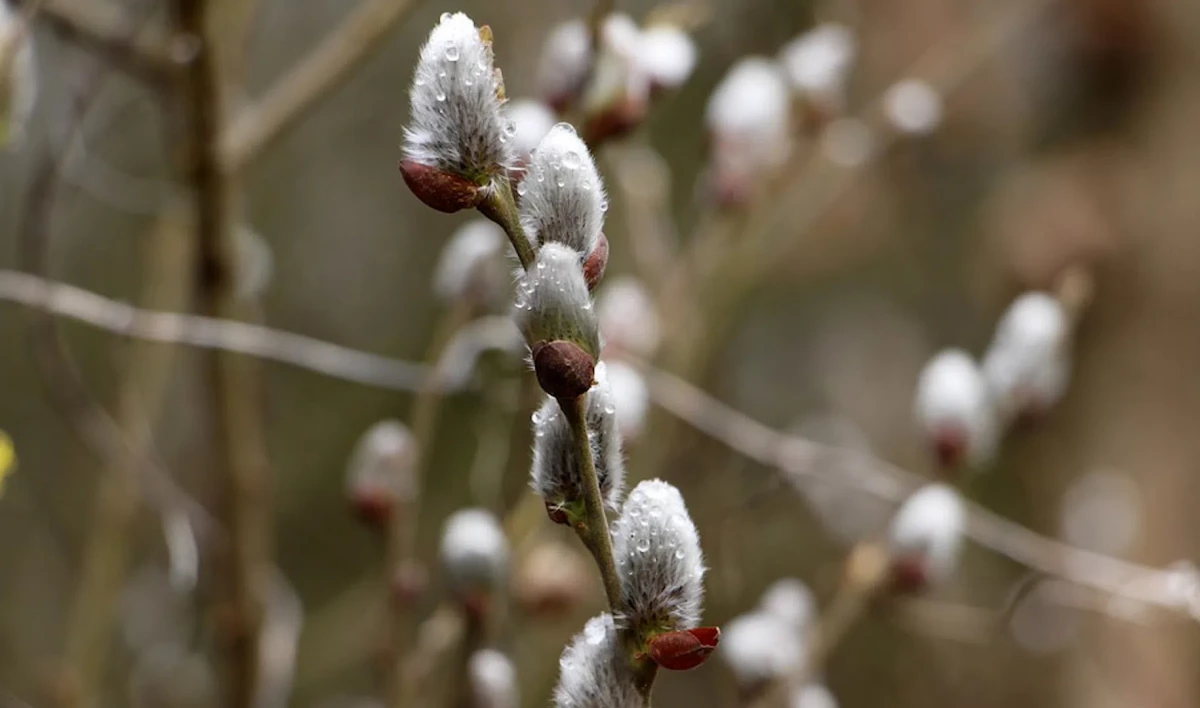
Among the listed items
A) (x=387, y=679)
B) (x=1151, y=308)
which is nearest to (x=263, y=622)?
(x=387, y=679)

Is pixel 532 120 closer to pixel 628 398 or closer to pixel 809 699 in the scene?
pixel 628 398

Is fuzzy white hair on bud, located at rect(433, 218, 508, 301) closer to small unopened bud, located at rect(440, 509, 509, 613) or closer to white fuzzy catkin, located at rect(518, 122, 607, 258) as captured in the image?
small unopened bud, located at rect(440, 509, 509, 613)

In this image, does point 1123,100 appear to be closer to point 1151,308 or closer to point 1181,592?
point 1151,308

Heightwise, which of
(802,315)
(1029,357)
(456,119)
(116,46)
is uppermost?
(802,315)

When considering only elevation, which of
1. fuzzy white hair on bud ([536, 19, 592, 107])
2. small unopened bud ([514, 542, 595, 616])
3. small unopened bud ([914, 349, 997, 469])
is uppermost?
fuzzy white hair on bud ([536, 19, 592, 107])

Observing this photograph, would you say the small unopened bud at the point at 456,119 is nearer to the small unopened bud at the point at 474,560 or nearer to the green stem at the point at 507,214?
the green stem at the point at 507,214

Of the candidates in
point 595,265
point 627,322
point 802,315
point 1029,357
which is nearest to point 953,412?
point 1029,357

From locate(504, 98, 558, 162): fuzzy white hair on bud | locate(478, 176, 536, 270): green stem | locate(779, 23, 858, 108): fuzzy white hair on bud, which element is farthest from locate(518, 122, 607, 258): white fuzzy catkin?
locate(779, 23, 858, 108): fuzzy white hair on bud
